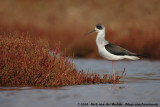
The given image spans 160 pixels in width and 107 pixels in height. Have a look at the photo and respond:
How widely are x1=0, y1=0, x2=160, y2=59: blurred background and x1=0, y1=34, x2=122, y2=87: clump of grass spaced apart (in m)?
0.43

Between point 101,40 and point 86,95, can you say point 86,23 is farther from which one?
point 86,95

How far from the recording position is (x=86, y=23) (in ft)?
95.7

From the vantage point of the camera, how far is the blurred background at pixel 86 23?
22953 mm

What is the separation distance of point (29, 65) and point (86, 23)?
18.0 metres

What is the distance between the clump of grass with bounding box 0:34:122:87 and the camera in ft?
37.2

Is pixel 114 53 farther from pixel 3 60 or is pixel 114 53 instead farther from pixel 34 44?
pixel 3 60

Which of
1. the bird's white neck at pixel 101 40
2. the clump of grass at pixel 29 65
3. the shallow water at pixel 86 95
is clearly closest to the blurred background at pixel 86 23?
the clump of grass at pixel 29 65

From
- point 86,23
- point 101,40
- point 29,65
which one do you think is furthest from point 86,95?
point 86,23

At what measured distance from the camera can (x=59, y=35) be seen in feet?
87.7

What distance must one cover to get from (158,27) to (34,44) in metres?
13.4

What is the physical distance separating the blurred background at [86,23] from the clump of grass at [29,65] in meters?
0.43

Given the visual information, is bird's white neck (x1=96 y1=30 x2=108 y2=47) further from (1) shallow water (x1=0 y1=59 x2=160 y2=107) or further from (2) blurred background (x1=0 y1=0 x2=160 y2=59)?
(2) blurred background (x1=0 y1=0 x2=160 y2=59)

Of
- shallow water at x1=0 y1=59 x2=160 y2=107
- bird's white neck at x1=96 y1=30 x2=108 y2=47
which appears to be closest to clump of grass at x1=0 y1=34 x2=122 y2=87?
shallow water at x1=0 y1=59 x2=160 y2=107

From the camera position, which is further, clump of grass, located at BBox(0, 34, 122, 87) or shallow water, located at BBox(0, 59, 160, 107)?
clump of grass, located at BBox(0, 34, 122, 87)
